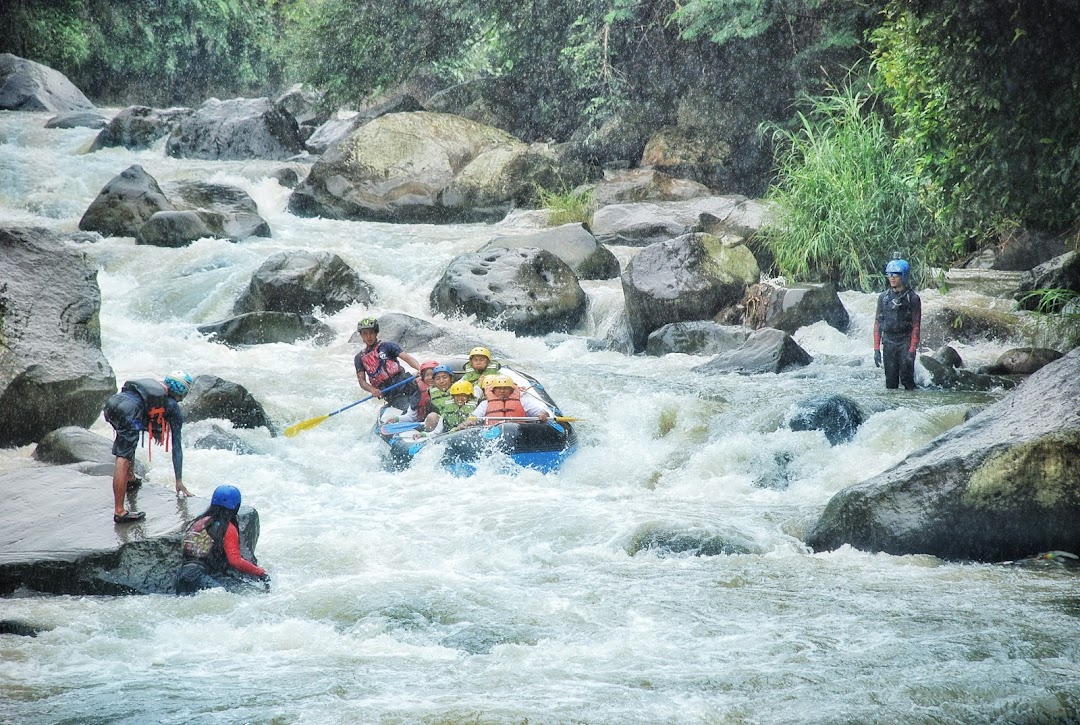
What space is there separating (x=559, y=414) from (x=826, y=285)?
431cm

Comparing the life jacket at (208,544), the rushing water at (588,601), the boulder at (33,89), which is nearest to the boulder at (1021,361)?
the rushing water at (588,601)

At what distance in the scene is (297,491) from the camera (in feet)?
24.8

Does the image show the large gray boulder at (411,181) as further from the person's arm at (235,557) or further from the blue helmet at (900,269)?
the person's arm at (235,557)

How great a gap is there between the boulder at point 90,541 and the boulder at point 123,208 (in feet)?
31.2

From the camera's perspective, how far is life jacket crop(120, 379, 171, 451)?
563 centimetres

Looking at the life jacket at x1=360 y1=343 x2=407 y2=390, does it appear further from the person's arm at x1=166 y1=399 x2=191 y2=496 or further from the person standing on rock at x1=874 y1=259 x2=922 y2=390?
the person standing on rock at x1=874 y1=259 x2=922 y2=390

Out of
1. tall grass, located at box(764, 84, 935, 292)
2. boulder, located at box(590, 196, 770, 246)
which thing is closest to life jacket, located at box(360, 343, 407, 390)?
tall grass, located at box(764, 84, 935, 292)

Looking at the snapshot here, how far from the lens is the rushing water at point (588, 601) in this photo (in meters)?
3.91

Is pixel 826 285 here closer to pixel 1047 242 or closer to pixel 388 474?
pixel 1047 242

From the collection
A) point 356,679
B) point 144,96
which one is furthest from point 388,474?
point 144,96

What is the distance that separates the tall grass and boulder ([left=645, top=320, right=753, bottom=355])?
160cm

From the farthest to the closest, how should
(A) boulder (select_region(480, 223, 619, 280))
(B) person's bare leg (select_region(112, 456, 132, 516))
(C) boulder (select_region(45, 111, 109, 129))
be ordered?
(C) boulder (select_region(45, 111, 109, 129)) < (A) boulder (select_region(480, 223, 619, 280)) < (B) person's bare leg (select_region(112, 456, 132, 516))

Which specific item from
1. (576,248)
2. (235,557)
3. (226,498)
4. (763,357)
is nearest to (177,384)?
(226,498)

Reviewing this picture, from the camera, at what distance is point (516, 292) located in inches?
484
